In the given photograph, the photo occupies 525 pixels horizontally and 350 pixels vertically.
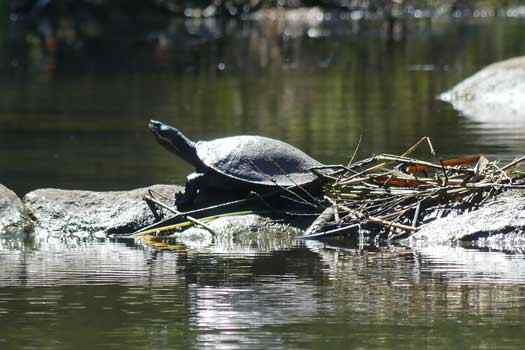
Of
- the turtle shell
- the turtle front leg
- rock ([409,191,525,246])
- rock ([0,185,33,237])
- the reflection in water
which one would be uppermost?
the turtle shell

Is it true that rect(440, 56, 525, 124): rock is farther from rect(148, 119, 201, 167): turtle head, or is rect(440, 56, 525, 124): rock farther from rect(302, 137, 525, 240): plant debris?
rect(302, 137, 525, 240): plant debris

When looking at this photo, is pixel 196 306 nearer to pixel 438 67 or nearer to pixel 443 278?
pixel 443 278

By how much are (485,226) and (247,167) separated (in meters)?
1.69

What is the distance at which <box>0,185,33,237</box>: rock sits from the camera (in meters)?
11.5

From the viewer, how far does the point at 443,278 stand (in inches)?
357

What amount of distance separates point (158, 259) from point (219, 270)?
2.24 feet

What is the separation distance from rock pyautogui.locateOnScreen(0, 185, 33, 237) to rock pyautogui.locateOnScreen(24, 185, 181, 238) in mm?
70

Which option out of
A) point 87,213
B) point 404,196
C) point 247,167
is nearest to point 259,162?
point 247,167

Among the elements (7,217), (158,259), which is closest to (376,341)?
(158,259)

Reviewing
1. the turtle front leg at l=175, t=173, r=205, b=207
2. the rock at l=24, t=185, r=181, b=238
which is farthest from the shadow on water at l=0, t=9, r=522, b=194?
the turtle front leg at l=175, t=173, r=205, b=207

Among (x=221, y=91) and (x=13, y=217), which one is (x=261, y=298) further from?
(x=221, y=91)

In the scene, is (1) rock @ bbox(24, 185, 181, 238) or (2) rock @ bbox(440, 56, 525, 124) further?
(2) rock @ bbox(440, 56, 525, 124)

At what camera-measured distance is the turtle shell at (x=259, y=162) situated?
11.3m

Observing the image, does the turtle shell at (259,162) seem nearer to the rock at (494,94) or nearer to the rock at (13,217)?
the rock at (13,217)
